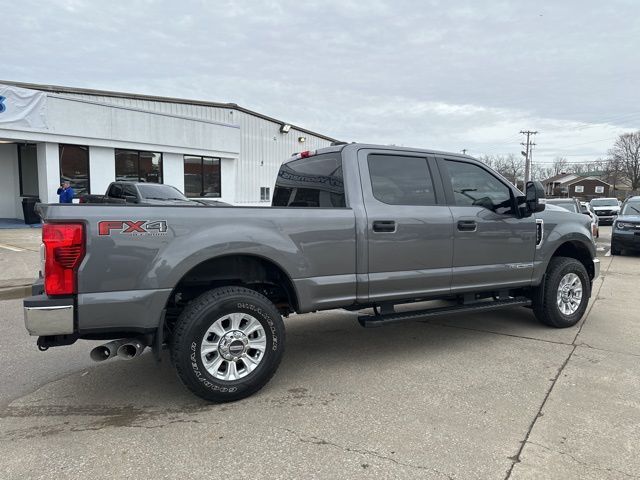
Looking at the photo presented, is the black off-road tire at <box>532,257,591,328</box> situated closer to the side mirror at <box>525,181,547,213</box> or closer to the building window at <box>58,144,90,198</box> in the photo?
the side mirror at <box>525,181,547,213</box>

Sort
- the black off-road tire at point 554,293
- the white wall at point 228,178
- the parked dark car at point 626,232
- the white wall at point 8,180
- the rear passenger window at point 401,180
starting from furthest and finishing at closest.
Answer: the white wall at point 228,178
the white wall at point 8,180
the parked dark car at point 626,232
the black off-road tire at point 554,293
the rear passenger window at point 401,180

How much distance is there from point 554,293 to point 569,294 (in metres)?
0.36

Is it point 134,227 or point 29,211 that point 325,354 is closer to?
point 134,227

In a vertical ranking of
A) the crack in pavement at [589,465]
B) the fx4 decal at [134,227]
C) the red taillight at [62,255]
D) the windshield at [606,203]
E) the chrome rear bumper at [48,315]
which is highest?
the windshield at [606,203]

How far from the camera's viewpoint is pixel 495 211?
206 inches

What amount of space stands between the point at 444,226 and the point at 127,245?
9.47 ft

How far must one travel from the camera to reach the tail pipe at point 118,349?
11.5 ft

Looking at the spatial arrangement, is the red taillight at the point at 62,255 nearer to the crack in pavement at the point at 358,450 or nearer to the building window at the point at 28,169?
the crack in pavement at the point at 358,450

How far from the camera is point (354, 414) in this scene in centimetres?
358

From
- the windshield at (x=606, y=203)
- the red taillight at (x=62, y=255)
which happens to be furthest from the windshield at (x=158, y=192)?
the windshield at (x=606, y=203)

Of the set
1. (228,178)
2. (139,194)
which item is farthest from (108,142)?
(228,178)

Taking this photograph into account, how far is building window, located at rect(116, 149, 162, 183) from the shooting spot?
18.7 m

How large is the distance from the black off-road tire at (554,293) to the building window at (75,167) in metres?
15.5

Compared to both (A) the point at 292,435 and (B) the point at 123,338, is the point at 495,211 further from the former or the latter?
(B) the point at 123,338
